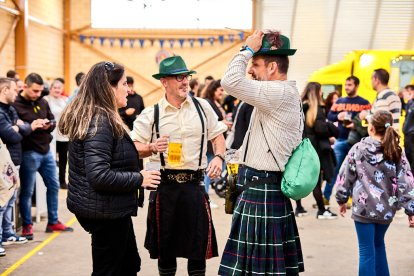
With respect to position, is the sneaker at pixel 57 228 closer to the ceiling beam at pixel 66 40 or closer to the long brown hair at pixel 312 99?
the long brown hair at pixel 312 99

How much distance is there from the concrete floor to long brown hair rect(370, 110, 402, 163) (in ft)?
4.58

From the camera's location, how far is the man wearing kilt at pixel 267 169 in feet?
9.47

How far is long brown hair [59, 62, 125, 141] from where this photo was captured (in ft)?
9.35

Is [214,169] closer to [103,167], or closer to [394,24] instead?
[103,167]

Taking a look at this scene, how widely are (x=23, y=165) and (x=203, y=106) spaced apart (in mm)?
2646

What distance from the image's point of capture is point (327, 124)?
6.82 metres

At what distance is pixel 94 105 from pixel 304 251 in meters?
3.25

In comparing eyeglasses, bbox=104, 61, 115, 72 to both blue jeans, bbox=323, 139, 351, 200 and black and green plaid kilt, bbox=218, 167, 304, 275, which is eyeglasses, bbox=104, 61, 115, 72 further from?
blue jeans, bbox=323, 139, 351, 200

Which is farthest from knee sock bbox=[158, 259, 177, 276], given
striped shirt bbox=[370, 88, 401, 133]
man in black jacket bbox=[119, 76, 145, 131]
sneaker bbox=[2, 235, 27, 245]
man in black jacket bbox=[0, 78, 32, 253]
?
man in black jacket bbox=[119, 76, 145, 131]

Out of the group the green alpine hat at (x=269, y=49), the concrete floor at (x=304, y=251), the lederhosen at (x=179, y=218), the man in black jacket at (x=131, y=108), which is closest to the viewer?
the green alpine hat at (x=269, y=49)

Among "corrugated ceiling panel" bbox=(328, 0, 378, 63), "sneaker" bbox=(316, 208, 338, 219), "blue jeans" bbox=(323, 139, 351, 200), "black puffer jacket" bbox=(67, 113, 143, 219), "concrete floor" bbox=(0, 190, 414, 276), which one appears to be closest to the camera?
"black puffer jacket" bbox=(67, 113, 143, 219)

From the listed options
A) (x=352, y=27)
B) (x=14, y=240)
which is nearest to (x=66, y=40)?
(x=352, y=27)

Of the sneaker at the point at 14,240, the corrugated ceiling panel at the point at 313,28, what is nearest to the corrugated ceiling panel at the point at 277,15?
the corrugated ceiling panel at the point at 313,28

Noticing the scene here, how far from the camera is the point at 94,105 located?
2893mm
